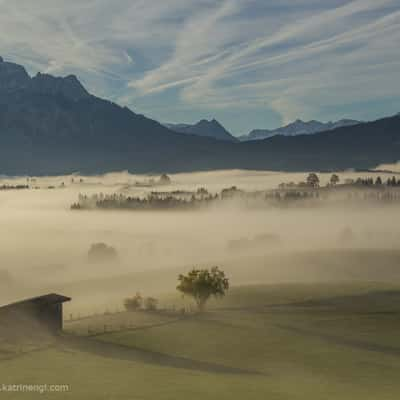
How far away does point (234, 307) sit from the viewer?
115250 mm

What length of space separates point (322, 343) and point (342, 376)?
16.7 meters

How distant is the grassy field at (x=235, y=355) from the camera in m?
57.3

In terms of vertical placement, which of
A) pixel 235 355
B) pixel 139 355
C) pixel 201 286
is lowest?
pixel 235 355

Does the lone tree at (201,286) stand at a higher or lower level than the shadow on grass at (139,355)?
higher

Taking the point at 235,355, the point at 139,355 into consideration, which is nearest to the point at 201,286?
the point at 235,355

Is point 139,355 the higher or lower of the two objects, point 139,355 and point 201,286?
the lower

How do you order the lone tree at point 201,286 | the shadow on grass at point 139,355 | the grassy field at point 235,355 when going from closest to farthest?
1. the grassy field at point 235,355
2. the shadow on grass at point 139,355
3. the lone tree at point 201,286

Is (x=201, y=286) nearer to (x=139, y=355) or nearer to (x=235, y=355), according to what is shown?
(x=235, y=355)

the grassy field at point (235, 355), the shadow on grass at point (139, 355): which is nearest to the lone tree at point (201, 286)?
the grassy field at point (235, 355)

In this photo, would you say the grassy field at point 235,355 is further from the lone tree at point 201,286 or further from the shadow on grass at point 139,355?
the lone tree at point 201,286

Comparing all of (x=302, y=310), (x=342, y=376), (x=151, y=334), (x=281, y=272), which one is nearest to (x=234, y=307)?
(x=302, y=310)

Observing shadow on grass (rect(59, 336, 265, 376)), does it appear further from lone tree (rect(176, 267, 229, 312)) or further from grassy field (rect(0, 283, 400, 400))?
lone tree (rect(176, 267, 229, 312))

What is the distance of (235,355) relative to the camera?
7688cm

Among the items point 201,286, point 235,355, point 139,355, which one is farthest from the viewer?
point 201,286
